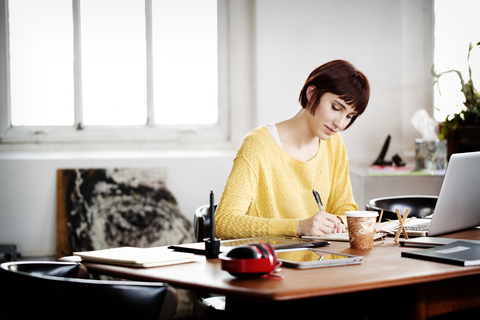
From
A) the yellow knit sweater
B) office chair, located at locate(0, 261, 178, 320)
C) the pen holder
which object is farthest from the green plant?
office chair, located at locate(0, 261, 178, 320)

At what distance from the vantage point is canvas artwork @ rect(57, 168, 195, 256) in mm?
2908

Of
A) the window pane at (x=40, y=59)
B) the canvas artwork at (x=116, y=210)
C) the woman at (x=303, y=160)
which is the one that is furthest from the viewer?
the window pane at (x=40, y=59)

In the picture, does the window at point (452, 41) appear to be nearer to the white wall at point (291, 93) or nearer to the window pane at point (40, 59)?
the white wall at point (291, 93)

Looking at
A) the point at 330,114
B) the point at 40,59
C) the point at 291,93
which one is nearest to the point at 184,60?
the point at 291,93

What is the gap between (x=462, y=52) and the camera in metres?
3.37

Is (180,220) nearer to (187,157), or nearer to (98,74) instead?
(187,157)

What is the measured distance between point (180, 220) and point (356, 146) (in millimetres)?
1241

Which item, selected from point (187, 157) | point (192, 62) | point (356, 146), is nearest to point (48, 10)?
point (192, 62)

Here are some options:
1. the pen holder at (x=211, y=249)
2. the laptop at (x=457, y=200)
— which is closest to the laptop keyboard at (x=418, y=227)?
the laptop at (x=457, y=200)

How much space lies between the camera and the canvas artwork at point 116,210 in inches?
114

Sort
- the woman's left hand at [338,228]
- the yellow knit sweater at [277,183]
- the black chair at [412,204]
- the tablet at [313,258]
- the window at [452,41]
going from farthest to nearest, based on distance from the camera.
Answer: the window at [452,41] → the black chair at [412,204] → the yellow knit sweater at [277,183] → the woman's left hand at [338,228] → the tablet at [313,258]

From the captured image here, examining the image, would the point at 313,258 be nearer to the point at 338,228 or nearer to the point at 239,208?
the point at 338,228

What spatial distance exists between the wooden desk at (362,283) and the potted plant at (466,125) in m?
1.89

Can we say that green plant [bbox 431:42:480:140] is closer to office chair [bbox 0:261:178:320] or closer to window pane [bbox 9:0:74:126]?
window pane [bbox 9:0:74:126]
